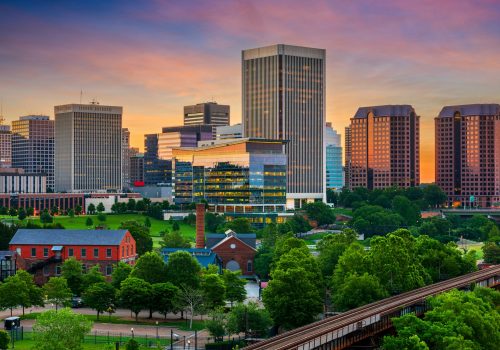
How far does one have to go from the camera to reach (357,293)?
106125 mm

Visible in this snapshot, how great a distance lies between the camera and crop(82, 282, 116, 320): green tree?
109 meters

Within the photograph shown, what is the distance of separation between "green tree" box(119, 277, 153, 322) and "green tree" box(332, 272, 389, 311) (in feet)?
79.6

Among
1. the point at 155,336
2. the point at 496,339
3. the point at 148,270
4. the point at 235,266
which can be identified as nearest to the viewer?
Result: the point at 496,339

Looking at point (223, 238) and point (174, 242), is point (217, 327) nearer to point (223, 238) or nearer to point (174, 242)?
point (223, 238)

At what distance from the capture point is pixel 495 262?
17575 cm

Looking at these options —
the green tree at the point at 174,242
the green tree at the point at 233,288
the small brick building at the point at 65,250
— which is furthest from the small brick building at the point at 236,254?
the green tree at the point at 233,288

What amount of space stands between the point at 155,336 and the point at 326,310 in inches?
1057

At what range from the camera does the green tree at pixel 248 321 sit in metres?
93.8

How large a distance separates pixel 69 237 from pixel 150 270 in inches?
1085

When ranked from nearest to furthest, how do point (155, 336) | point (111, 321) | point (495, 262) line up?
point (155, 336) < point (111, 321) < point (495, 262)

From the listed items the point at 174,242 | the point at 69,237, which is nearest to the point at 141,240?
the point at 174,242

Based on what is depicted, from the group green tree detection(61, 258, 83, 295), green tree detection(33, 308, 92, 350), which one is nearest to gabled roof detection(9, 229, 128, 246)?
green tree detection(61, 258, 83, 295)

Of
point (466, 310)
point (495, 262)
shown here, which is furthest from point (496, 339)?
point (495, 262)

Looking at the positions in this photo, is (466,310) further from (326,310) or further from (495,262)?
(495,262)
